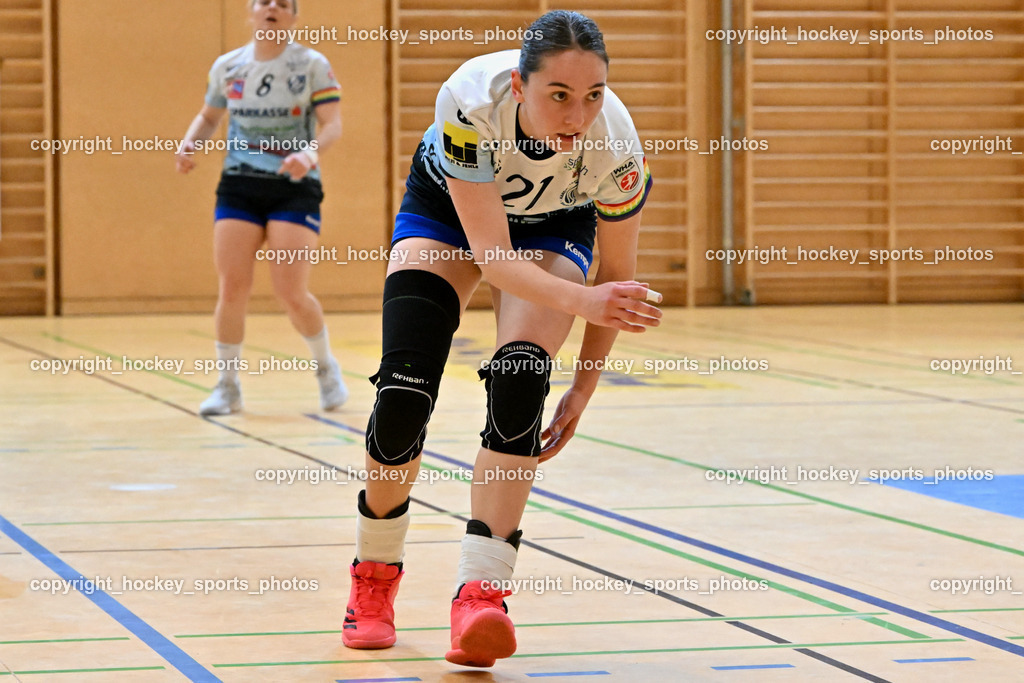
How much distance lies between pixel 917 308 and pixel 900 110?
185 cm

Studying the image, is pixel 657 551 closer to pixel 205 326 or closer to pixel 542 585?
pixel 542 585

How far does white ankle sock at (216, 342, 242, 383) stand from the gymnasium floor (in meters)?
0.24

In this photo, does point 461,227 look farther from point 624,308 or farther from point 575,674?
point 575,674

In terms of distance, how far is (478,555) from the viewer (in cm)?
233

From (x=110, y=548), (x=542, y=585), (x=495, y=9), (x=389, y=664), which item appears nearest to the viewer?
(x=389, y=664)

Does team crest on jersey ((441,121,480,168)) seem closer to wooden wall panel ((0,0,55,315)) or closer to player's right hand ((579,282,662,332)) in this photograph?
player's right hand ((579,282,662,332))

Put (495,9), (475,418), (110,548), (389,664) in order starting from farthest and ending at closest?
(495,9) < (475,418) < (110,548) < (389,664)

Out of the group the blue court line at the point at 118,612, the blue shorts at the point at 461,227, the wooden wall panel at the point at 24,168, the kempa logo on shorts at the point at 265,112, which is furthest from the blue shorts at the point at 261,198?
the wooden wall panel at the point at 24,168

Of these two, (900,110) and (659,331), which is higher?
(900,110)

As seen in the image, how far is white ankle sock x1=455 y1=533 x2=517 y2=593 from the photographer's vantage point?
2316mm

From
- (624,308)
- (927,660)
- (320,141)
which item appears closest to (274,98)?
(320,141)

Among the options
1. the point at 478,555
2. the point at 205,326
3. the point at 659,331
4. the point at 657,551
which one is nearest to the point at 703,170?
the point at 659,331

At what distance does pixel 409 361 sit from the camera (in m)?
2.42

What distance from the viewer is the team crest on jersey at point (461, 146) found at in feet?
7.73
